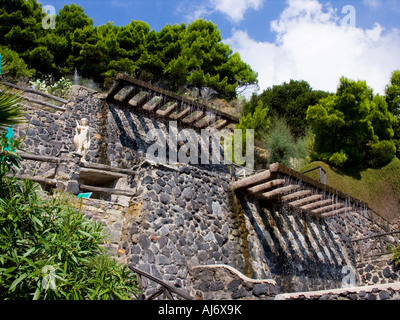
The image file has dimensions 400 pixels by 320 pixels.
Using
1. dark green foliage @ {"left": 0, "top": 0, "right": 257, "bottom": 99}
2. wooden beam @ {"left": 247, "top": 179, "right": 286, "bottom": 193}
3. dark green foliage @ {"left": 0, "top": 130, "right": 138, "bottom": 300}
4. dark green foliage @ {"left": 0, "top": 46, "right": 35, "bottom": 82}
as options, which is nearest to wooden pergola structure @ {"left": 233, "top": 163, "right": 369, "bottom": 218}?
wooden beam @ {"left": 247, "top": 179, "right": 286, "bottom": 193}

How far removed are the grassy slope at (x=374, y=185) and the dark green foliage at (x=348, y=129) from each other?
61cm

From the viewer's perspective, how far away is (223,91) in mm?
22656

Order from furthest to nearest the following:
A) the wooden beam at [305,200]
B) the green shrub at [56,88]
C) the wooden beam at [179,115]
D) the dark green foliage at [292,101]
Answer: the dark green foliage at [292,101] → the green shrub at [56,88] → the wooden beam at [179,115] → the wooden beam at [305,200]

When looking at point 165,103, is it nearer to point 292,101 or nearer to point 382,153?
point 382,153

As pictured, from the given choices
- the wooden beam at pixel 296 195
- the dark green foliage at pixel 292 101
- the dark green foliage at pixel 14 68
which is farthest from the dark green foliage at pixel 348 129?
the dark green foliage at pixel 14 68

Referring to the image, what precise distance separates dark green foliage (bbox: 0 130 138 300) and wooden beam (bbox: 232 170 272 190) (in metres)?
4.59

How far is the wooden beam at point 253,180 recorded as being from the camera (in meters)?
8.68

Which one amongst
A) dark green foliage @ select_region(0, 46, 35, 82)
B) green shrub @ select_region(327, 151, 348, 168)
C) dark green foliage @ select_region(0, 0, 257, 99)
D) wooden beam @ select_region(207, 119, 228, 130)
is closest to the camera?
wooden beam @ select_region(207, 119, 228, 130)

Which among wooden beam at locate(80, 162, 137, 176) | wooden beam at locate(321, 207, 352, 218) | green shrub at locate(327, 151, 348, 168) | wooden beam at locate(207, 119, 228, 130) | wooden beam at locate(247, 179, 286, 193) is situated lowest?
wooden beam at locate(321, 207, 352, 218)

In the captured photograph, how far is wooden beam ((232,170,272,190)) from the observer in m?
8.68

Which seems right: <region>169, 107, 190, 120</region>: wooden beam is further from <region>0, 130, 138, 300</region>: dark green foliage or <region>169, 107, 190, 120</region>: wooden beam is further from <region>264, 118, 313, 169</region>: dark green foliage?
<region>0, 130, 138, 300</region>: dark green foliage

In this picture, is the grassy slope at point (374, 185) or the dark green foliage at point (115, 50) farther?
the dark green foliage at point (115, 50)

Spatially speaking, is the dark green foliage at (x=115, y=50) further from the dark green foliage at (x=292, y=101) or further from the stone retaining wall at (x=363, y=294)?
the stone retaining wall at (x=363, y=294)

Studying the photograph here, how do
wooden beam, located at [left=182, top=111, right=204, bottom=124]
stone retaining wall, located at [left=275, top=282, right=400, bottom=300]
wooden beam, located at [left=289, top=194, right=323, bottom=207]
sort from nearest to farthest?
stone retaining wall, located at [left=275, top=282, right=400, bottom=300] → wooden beam, located at [left=289, top=194, right=323, bottom=207] → wooden beam, located at [left=182, top=111, right=204, bottom=124]
